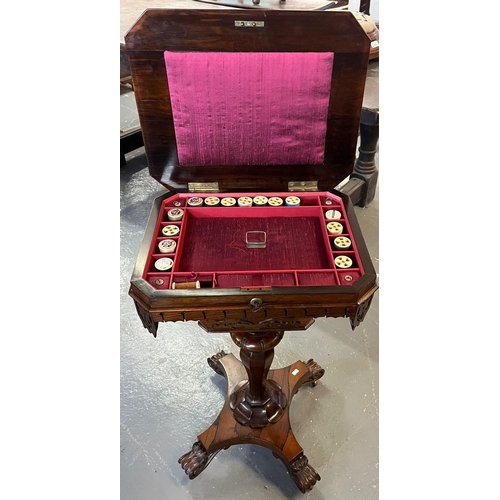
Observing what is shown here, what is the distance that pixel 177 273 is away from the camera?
1.36 m

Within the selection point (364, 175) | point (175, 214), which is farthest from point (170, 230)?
point (364, 175)

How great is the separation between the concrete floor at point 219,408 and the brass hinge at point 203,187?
1189 millimetres

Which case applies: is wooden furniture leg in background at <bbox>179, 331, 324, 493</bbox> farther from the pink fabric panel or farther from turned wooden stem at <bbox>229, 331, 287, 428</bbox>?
the pink fabric panel

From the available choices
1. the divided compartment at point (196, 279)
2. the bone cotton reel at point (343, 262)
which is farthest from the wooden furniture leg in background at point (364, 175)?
the divided compartment at point (196, 279)

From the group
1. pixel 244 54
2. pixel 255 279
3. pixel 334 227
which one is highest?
pixel 244 54

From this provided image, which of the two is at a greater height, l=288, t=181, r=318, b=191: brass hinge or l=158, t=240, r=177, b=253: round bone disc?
l=288, t=181, r=318, b=191: brass hinge

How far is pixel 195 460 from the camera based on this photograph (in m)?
1.91

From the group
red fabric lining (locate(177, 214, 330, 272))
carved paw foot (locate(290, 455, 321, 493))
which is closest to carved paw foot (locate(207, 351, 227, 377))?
carved paw foot (locate(290, 455, 321, 493))

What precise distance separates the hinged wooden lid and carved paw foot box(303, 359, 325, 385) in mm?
1129

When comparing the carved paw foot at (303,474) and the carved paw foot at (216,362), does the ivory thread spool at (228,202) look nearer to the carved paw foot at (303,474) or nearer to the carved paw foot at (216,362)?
the carved paw foot at (216,362)

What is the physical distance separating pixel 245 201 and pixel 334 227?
375mm

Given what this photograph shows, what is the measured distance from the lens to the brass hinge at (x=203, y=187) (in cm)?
167

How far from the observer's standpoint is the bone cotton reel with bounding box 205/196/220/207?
5.41ft

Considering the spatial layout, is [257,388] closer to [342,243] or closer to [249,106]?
[342,243]
